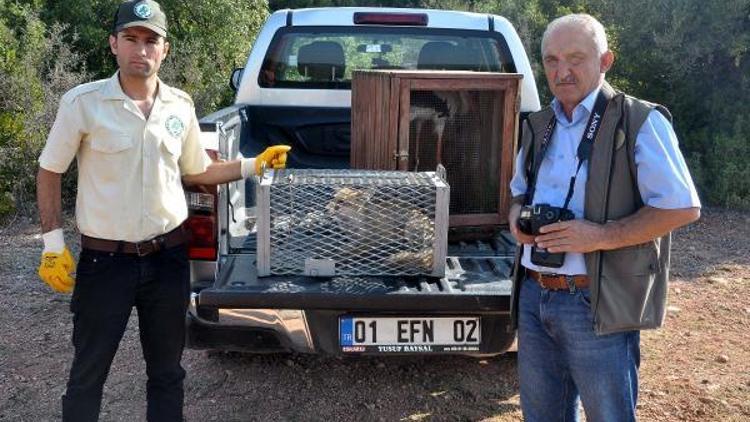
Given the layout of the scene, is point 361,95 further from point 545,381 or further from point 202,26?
point 202,26

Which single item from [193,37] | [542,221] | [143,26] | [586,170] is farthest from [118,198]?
[193,37]

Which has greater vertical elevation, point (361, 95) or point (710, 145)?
point (361, 95)

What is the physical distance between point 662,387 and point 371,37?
8.42 feet

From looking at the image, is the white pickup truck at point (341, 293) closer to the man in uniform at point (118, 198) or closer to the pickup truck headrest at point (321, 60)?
the man in uniform at point (118, 198)

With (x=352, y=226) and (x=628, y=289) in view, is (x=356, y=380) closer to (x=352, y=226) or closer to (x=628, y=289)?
(x=352, y=226)

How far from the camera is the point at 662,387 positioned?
159 inches

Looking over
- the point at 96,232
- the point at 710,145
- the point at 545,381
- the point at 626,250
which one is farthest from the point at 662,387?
the point at 710,145

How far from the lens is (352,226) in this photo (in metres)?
3.19

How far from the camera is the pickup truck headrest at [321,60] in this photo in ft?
16.5

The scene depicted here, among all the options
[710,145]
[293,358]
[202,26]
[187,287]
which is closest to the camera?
[187,287]

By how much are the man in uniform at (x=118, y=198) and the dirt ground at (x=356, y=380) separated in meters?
0.89

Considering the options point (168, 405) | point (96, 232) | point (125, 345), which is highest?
point (96, 232)

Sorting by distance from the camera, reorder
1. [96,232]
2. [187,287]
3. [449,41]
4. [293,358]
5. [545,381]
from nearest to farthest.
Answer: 1. [545,381]
2. [96,232]
3. [187,287]
4. [293,358]
5. [449,41]

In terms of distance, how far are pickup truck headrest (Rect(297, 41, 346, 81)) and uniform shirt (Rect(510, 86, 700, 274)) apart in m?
2.53
